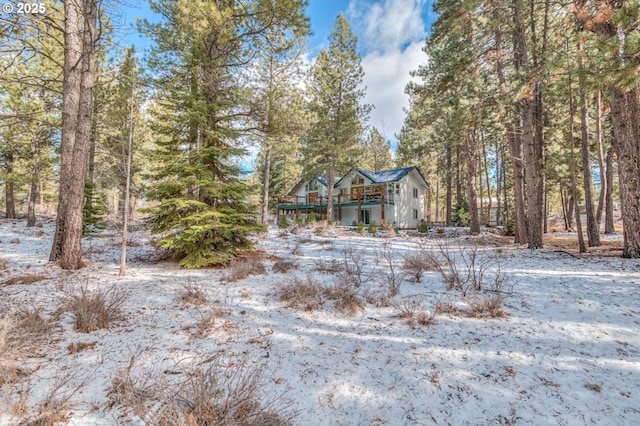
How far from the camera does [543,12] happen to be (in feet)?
31.6

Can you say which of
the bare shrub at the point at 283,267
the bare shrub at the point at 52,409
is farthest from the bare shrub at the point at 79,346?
the bare shrub at the point at 283,267

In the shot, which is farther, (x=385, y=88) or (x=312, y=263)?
(x=385, y=88)

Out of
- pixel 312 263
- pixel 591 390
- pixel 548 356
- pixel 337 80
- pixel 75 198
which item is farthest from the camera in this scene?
pixel 337 80

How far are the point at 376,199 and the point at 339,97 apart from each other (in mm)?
9206

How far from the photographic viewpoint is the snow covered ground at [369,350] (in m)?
2.36

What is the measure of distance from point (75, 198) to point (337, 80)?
19.1 metres

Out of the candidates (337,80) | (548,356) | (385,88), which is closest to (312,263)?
(548,356)

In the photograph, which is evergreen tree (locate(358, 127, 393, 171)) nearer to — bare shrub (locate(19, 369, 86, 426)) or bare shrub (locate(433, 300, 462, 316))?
bare shrub (locate(433, 300, 462, 316))

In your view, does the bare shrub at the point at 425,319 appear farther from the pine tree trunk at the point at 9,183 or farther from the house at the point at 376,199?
the pine tree trunk at the point at 9,183

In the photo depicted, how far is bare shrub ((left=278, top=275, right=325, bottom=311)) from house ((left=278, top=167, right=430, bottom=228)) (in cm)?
1734

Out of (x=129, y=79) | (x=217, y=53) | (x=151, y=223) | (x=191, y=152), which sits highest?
(x=217, y=53)

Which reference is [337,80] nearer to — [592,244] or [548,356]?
[592,244]

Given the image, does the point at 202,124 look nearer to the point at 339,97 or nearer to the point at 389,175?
the point at 339,97

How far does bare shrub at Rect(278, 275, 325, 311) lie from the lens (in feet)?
14.9
